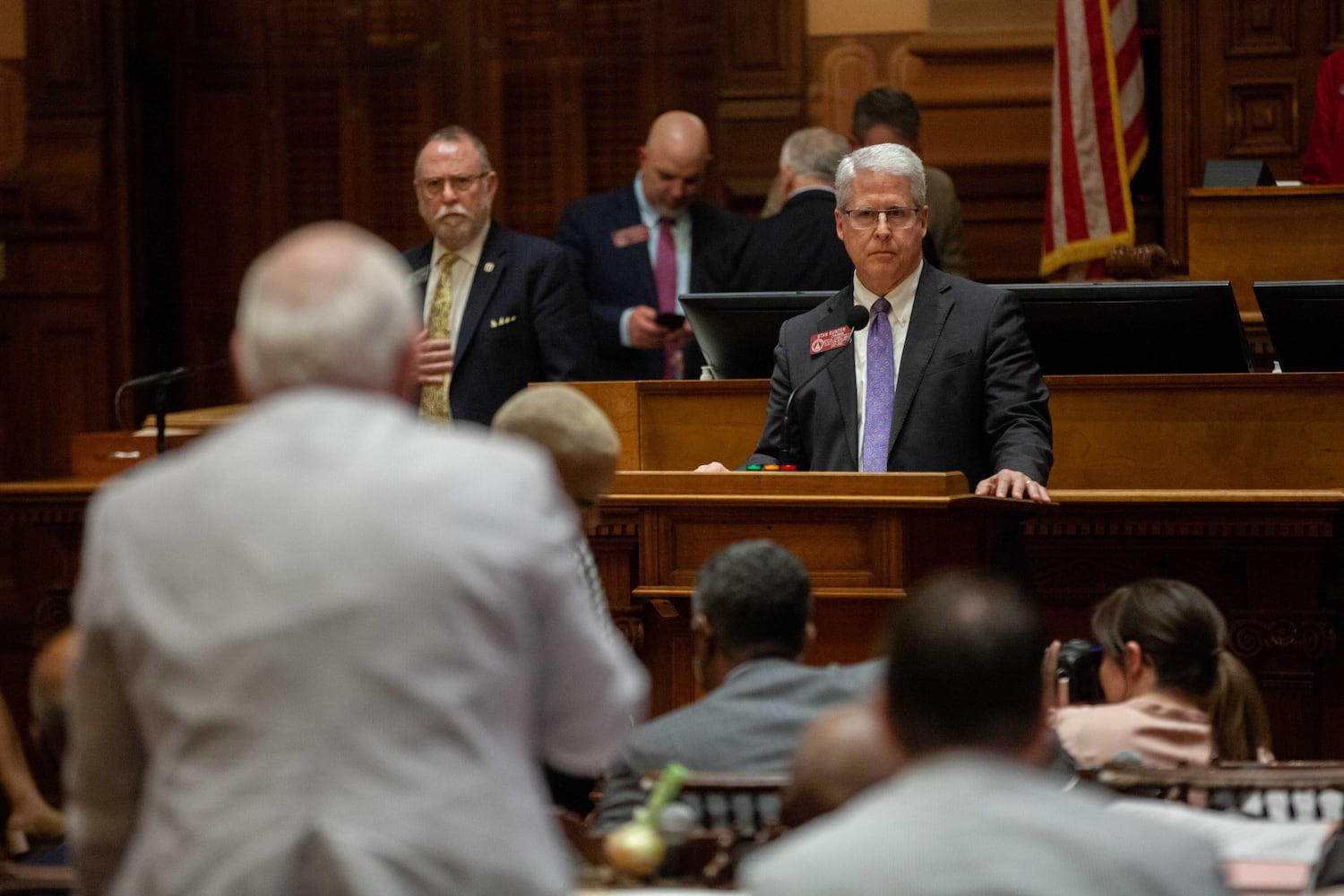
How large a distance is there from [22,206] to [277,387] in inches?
237

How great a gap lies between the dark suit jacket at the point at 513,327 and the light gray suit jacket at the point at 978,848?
3.48 m

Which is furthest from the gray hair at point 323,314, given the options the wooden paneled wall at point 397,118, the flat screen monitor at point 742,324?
the wooden paneled wall at point 397,118

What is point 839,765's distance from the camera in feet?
6.45

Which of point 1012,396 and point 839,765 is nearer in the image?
point 839,765

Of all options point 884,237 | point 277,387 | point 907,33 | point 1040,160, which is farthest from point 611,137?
point 277,387

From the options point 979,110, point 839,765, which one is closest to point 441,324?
point 979,110

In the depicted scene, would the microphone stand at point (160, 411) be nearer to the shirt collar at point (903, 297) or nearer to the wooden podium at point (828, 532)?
the wooden podium at point (828, 532)

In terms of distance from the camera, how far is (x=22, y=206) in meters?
7.24

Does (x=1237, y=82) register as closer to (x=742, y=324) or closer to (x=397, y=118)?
(x=742, y=324)

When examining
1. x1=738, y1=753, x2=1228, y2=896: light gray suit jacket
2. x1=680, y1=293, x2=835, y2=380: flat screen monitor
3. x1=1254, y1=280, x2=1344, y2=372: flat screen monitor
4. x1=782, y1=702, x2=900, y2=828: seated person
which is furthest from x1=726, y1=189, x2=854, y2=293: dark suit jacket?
x1=738, y1=753, x2=1228, y2=896: light gray suit jacket

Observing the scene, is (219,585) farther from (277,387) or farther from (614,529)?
(614,529)

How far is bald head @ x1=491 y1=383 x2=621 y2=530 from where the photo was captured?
2.48 m

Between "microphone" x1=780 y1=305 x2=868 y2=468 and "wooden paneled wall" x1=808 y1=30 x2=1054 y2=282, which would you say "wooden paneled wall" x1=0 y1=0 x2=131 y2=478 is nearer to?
"wooden paneled wall" x1=808 y1=30 x2=1054 y2=282

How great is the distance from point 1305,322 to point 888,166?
1.13 metres
